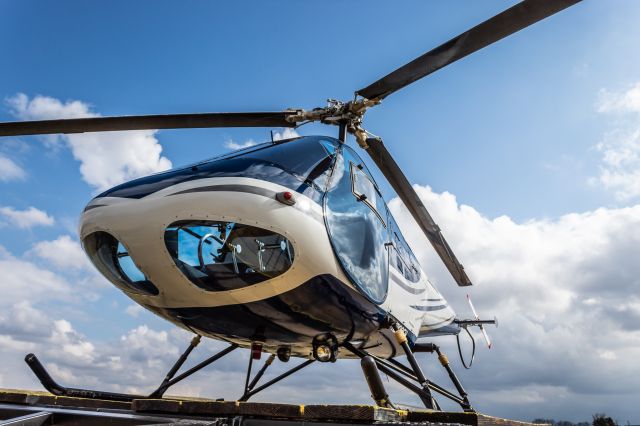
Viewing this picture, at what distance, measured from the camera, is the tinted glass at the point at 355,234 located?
201 inches

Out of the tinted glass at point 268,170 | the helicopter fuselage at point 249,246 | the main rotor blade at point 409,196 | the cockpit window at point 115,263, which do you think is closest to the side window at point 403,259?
the main rotor blade at point 409,196

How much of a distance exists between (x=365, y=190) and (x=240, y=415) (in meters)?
3.42

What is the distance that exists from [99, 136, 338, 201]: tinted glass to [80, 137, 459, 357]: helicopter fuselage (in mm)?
14

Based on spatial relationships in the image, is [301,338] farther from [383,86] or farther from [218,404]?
[383,86]

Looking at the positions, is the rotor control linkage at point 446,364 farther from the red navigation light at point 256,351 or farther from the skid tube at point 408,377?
the red navigation light at point 256,351

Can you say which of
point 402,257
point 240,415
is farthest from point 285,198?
point 402,257

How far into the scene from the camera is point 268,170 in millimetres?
4934

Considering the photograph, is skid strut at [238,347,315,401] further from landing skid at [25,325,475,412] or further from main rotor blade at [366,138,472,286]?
main rotor blade at [366,138,472,286]

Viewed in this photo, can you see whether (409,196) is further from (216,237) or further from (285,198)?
(216,237)

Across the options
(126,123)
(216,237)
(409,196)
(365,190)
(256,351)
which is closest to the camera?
(216,237)

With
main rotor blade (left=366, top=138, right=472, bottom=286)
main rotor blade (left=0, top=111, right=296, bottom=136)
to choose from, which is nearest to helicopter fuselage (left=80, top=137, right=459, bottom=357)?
main rotor blade (left=0, top=111, right=296, bottom=136)

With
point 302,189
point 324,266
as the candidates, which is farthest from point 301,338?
point 302,189

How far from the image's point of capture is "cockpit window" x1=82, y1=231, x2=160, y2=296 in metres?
4.85

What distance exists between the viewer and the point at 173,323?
548cm
